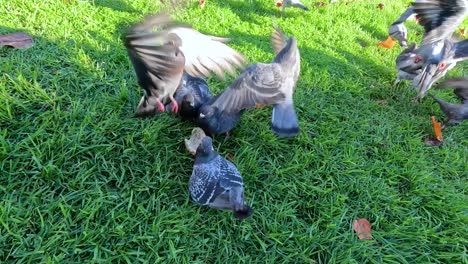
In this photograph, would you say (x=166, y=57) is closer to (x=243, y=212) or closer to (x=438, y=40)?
(x=243, y=212)

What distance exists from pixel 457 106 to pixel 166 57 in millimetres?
3321

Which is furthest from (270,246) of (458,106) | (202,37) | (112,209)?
(458,106)

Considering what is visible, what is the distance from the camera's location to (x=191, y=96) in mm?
2875

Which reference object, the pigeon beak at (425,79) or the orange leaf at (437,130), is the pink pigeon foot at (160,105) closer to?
the orange leaf at (437,130)

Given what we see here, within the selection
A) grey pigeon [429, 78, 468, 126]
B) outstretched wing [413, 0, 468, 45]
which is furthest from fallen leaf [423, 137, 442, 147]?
outstretched wing [413, 0, 468, 45]

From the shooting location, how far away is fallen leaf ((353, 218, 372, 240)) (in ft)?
8.41

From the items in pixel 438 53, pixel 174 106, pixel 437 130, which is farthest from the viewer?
pixel 438 53

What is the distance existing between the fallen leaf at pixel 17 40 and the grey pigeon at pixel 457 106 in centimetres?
444

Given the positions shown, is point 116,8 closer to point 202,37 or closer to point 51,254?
point 202,37

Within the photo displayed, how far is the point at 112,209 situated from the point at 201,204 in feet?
1.96

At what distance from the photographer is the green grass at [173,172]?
221cm

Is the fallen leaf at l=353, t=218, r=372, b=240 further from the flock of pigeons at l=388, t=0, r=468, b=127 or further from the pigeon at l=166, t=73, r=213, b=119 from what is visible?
the flock of pigeons at l=388, t=0, r=468, b=127

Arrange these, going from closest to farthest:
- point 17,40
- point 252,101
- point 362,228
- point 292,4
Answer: point 362,228 → point 252,101 → point 17,40 → point 292,4

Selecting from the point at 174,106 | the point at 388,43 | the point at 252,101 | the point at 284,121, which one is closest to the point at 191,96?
the point at 174,106
